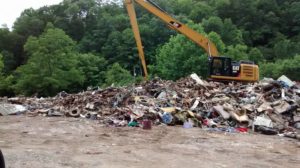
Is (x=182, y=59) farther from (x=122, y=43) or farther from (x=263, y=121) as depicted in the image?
(x=263, y=121)

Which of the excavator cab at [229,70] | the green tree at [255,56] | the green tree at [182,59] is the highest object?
the green tree at [255,56]

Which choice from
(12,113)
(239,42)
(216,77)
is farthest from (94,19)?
(12,113)

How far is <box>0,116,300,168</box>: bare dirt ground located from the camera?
8.23 metres

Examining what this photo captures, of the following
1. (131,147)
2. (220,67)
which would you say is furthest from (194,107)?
(220,67)

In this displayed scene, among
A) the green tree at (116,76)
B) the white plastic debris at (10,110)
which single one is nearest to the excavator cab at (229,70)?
the white plastic debris at (10,110)

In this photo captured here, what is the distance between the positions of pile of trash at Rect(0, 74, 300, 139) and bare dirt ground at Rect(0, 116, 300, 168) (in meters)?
0.94

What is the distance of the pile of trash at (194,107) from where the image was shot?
13.7 m

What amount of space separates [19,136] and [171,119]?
4708mm

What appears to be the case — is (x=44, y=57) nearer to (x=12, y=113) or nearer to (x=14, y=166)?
(x=12, y=113)

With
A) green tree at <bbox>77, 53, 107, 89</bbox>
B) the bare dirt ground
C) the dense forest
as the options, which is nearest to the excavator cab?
the bare dirt ground

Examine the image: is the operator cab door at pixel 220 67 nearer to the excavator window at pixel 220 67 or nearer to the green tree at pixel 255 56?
the excavator window at pixel 220 67

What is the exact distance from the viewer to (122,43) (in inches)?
2290

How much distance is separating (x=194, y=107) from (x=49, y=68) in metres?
32.8

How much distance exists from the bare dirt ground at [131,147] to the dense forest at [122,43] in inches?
904
